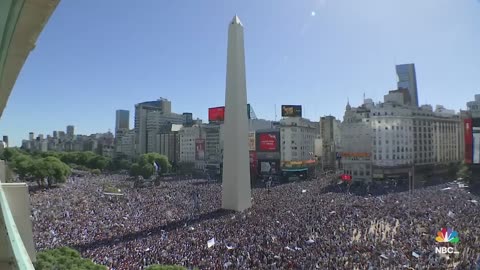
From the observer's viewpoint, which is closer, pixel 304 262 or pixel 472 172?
pixel 304 262

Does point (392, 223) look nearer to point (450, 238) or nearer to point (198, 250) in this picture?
point (450, 238)

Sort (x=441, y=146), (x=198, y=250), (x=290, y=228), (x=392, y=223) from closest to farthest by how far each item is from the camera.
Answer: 1. (x=198, y=250)
2. (x=290, y=228)
3. (x=392, y=223)
4. (x=441, y=146)

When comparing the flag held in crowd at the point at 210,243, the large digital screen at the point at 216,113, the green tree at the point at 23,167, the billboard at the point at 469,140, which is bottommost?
the flag held in crowd at the point at 210,243

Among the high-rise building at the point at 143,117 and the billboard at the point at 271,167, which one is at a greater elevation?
the high-rise building at the point at 143,117

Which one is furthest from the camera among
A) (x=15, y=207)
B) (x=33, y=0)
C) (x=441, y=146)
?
(x=441, y=146)

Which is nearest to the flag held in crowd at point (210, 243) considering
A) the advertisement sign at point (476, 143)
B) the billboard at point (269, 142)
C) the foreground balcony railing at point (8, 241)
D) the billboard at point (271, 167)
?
the foreground balcony railing at point (8, 241)

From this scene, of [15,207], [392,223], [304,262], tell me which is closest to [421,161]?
[392,223]

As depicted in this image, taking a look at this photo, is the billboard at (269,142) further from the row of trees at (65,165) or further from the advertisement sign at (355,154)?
the row of trees at (65,165)
